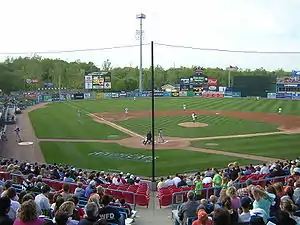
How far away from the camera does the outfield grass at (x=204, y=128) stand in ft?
122

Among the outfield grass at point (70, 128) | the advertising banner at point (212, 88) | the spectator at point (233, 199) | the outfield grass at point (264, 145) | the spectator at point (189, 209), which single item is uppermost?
the advertising banner at point (212, 88)

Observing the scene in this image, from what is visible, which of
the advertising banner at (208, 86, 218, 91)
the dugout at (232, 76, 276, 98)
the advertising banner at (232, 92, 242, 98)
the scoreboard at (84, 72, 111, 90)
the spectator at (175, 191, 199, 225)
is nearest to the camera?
the spectator at (175, 191, 199, 225)

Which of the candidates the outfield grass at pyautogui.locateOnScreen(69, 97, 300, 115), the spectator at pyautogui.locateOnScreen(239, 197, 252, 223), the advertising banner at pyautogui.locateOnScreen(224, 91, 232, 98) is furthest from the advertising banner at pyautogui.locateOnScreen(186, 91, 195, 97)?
the spectator at pyautogui.locateOnScreen(239, 197, 252, 223)

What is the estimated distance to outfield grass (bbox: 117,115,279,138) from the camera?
37.2 meters

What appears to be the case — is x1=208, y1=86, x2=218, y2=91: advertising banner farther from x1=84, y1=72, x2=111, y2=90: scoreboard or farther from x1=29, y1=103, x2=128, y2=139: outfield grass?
x1=29, y1=103, x2=128, y2=139: outfield grass

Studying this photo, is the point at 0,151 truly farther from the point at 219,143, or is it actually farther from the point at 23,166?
the point at 219,143

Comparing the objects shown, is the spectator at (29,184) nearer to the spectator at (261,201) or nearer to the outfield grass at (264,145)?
the spectator at (261,201)

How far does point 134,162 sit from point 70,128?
56.8 feet

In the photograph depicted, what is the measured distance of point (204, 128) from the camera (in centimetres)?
4006

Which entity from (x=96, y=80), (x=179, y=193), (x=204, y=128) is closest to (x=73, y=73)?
(x=96, y=80)

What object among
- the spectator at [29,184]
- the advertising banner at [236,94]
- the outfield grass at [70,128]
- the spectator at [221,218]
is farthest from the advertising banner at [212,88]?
the spectator at [221,218]

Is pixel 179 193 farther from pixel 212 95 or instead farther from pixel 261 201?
pixel 212 95

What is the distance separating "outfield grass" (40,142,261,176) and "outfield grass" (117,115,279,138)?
7.46 m

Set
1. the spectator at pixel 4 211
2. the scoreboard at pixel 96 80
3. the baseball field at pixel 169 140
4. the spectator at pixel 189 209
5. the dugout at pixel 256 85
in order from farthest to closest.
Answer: the dugout at pixel 256 85
the scoreboard at pixel 96 80
the baseball field at pixel 169 140
the spectator at pixel 189 209
the spectator at pixel 4 211
